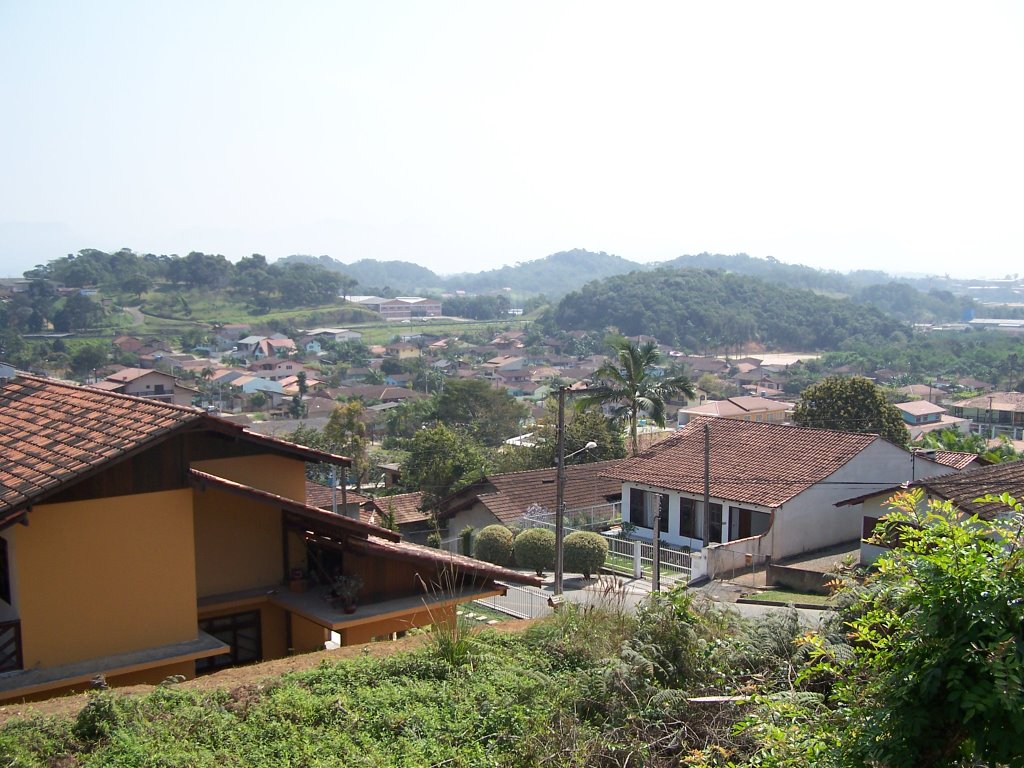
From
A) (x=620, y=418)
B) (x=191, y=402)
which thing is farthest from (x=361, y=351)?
(x=620, y=418)

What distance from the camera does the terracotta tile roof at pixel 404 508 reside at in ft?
113

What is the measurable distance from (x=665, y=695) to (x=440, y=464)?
30750 mm

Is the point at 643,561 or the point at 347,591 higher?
the point at 347,591

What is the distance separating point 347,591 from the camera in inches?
417

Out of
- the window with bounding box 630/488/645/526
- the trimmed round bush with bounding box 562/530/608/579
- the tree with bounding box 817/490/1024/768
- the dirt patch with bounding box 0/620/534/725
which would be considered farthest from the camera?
the window with bounding box 630/488/645/526

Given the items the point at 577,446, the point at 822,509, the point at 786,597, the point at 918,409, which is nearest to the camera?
the point at 786,597

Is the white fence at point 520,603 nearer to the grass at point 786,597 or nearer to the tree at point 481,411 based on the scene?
the grass at point 786,597

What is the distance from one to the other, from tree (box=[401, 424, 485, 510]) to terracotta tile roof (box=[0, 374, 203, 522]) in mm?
25601

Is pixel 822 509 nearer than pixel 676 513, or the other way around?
pixel 822 509

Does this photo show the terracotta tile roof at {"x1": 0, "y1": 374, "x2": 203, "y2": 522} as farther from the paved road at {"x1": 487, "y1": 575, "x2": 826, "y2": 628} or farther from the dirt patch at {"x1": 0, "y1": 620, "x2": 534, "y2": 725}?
the paved road at {"x1": 487, "y1": 575, "x2": 826, "y2": 628}

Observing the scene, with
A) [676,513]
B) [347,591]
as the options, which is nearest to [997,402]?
[676,513]

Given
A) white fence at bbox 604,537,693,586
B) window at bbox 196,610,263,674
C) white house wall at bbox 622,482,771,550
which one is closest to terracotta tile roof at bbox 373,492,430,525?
white house wall at bbox 622,482,771,550

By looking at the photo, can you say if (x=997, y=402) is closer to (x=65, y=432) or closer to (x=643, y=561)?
(x=643, y=561)

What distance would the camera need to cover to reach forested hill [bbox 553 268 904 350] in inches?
6181
